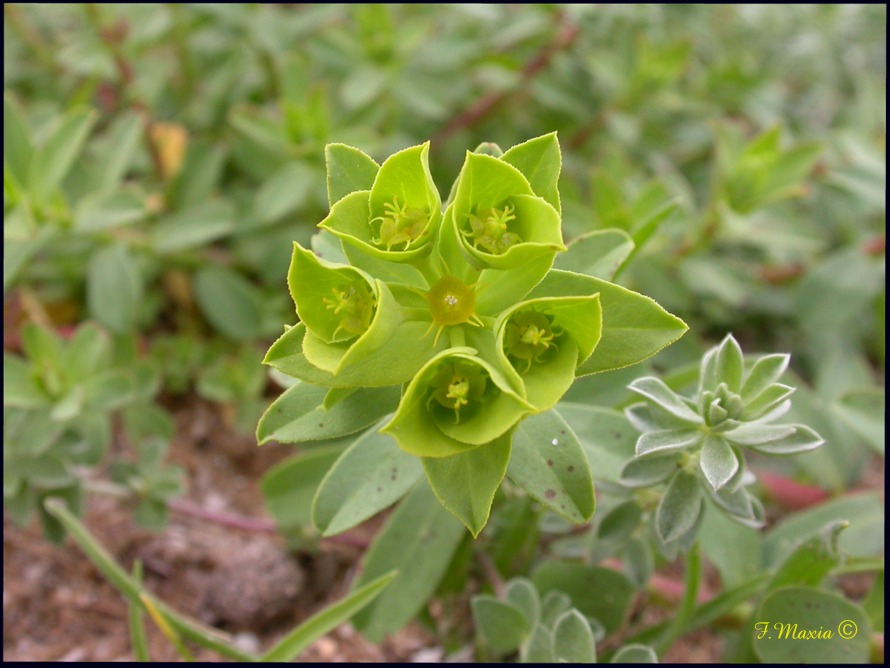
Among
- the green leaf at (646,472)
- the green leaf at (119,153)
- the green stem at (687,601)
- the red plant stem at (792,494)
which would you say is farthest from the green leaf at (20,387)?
the red plant stem at (792,494)

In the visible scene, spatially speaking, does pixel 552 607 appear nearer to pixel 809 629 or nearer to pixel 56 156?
pixel 809 629

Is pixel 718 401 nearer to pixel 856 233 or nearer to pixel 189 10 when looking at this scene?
pixel 856 233

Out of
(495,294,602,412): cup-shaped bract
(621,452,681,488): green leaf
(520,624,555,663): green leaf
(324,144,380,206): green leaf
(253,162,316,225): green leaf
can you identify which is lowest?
(520,624,555,663): green leaf

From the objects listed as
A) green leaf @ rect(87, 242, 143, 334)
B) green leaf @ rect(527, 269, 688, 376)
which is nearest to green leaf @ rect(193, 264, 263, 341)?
green leaf @ rect(87, 242, 143, 334)

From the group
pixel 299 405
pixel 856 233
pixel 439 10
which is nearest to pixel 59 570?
pixel 299 405

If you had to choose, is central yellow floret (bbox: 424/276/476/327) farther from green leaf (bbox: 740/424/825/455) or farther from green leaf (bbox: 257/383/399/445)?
green leaf (bbox: 740/424/825/455)

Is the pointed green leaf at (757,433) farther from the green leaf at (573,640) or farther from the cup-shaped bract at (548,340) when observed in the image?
the green leaf at (573,640)
